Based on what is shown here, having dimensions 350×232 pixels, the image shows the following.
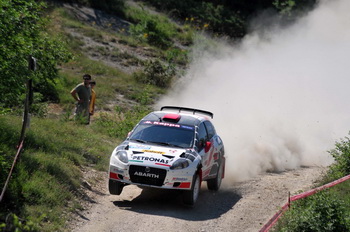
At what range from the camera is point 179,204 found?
12.9 meters

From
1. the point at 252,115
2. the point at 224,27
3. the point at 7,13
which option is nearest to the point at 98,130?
the point at 252,115

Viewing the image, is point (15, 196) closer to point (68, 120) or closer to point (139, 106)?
point (68, 120)

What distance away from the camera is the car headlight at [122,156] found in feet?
40.6

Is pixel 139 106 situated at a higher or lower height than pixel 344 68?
lower

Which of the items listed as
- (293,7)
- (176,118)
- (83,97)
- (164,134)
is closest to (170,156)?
(164,134)

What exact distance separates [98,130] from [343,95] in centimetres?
1054

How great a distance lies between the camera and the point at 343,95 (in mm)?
24297

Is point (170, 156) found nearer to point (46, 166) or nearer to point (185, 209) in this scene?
point (185, 209)

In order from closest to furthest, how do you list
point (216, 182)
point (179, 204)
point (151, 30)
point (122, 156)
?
point (122, 156)
point (179, 204)
point (216, 182)
point (151, 30)

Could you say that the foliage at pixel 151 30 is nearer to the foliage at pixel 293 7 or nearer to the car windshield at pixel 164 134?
the foliage at pixel 293 7

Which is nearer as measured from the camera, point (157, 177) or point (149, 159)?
point (157, 177)

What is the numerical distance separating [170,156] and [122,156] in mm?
997

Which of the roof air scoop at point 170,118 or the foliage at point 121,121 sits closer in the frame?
the roof air scoop at point 170,118

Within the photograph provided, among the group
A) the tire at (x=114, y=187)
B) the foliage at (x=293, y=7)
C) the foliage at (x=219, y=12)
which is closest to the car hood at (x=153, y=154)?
the tire at (x=114, y=187)
